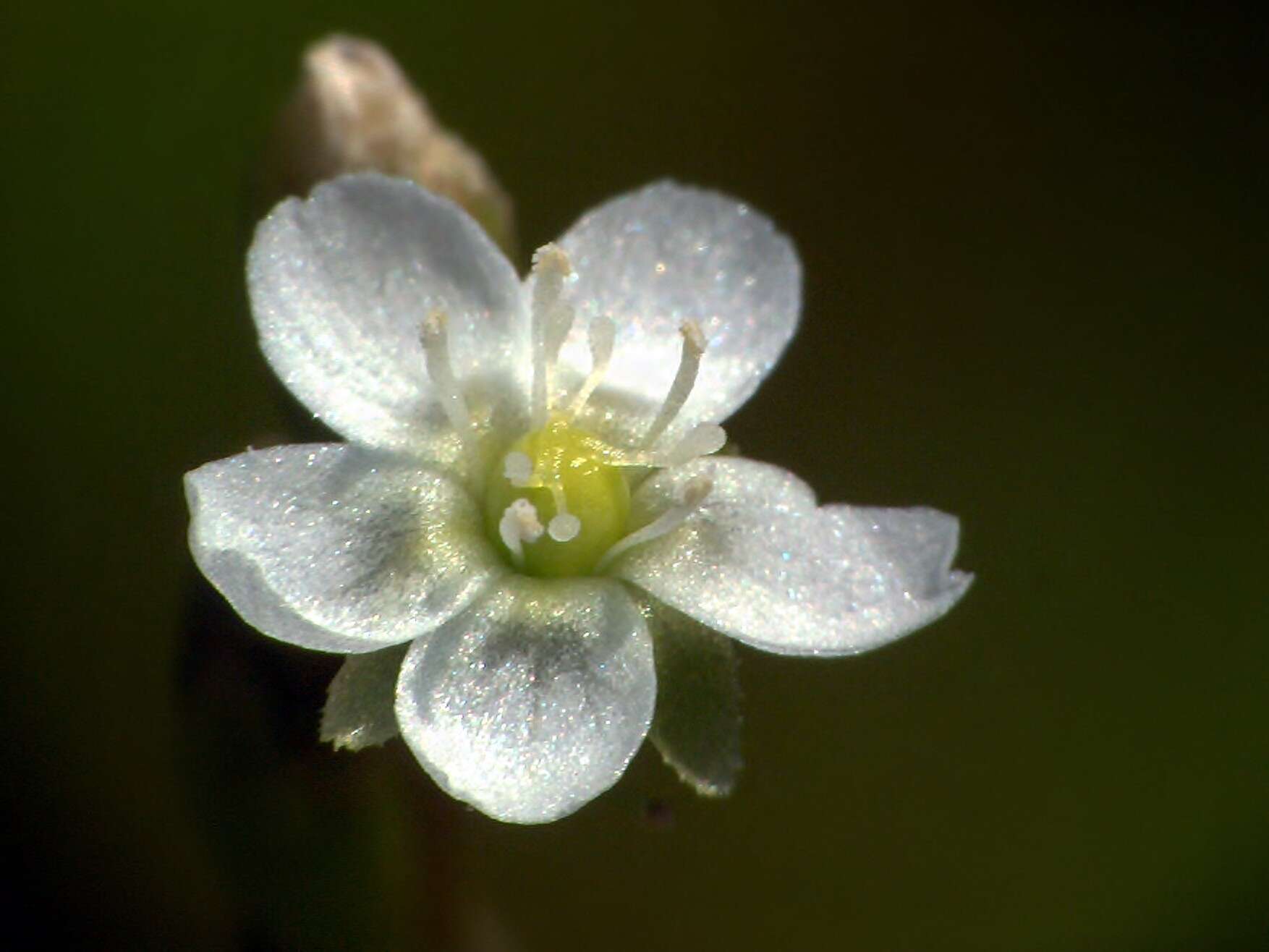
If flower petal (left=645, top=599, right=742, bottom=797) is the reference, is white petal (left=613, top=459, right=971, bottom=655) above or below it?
above

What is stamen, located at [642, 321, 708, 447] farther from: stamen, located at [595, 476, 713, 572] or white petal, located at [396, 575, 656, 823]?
white petal, located at [396, 575, 656, 823]

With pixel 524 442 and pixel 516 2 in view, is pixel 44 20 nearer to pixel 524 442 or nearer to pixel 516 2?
pixel 516 2

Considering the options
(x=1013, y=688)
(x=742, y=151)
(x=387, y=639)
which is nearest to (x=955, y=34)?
(x=742, y=151)

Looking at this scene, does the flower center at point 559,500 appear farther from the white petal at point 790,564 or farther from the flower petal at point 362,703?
the flower petal at point 362,703

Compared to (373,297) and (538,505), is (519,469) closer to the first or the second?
(538,505)

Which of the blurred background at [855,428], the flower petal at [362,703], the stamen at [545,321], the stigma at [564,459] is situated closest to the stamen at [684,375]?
the stigma at [564,459]

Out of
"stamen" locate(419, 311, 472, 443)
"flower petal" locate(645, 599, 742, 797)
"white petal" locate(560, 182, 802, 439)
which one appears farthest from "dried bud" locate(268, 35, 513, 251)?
"flower petal" locate(645, 599, 742, 797)

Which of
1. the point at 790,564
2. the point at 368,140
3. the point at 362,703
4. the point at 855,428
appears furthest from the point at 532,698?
the point at 855,428
